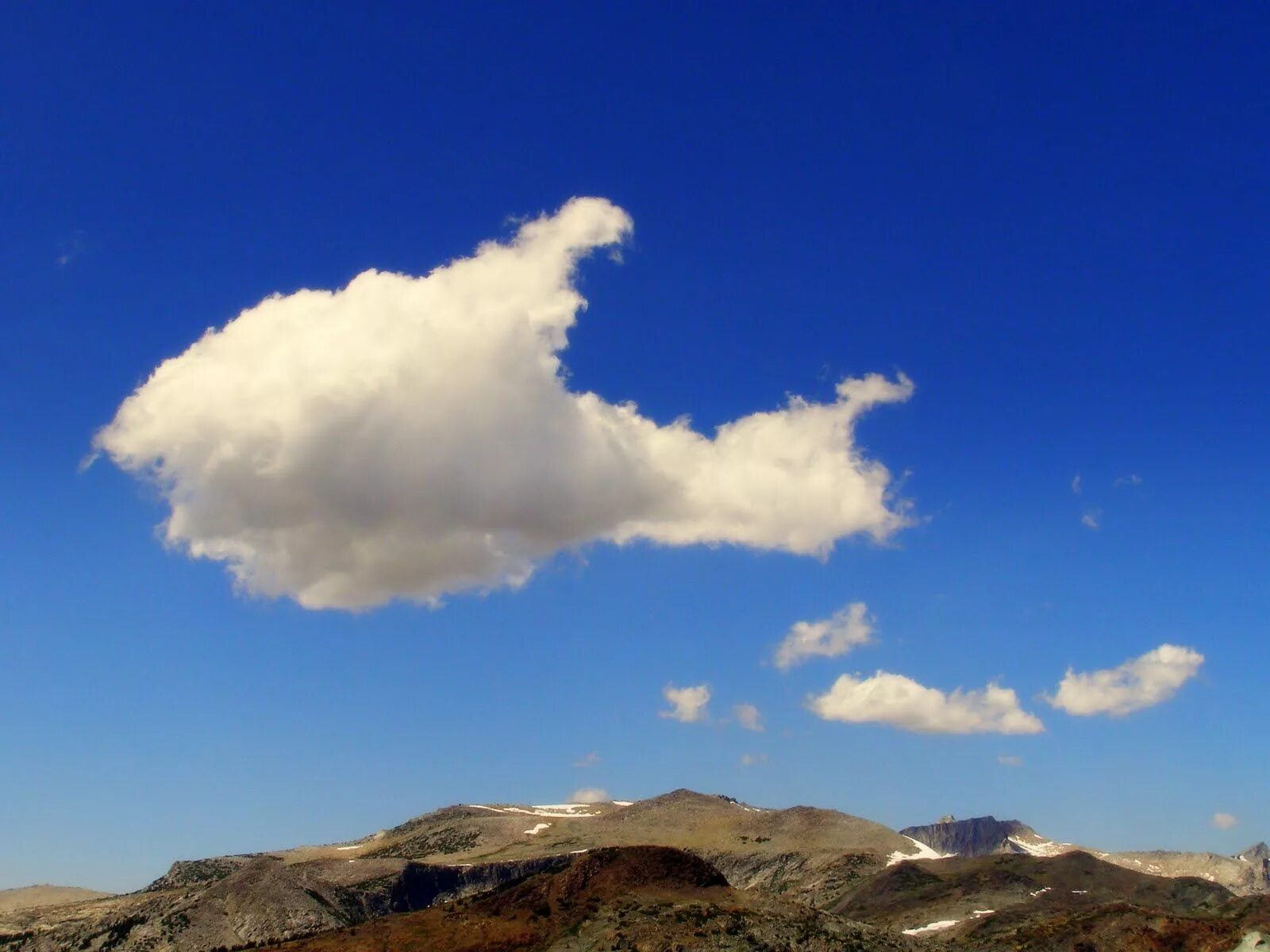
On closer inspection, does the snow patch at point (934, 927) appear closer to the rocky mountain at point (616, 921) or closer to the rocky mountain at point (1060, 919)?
the rocky mountain at point (1060, 919)

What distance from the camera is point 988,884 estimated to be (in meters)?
200

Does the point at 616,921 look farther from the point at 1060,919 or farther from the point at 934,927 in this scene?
the point at 934,927

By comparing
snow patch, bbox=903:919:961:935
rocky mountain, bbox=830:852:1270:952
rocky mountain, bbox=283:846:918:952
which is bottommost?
snow patch, bbox=903:919:961:935

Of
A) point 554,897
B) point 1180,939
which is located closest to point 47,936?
point 554,897

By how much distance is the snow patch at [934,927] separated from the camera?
16525 cm

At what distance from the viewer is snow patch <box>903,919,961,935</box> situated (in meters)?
165

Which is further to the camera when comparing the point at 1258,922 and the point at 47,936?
the point at 47,936

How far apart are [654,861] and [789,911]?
1712 centimetres

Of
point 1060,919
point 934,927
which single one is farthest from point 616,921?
point 934,927

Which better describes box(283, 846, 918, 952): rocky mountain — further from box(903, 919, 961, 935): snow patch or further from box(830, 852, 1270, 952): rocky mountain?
box(903, 919, 961, 935): snow patch

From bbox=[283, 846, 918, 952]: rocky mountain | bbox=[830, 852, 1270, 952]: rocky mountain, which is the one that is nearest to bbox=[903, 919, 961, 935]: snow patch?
bbox=[830, 852, 1270, 952]: rocky mountain

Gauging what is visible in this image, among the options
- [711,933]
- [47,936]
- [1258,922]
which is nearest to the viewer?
[711,933]

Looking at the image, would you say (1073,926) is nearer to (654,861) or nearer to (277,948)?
(654,861)

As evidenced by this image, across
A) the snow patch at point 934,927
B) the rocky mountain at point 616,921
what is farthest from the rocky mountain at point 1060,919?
the rocky mountain at point 616,921
